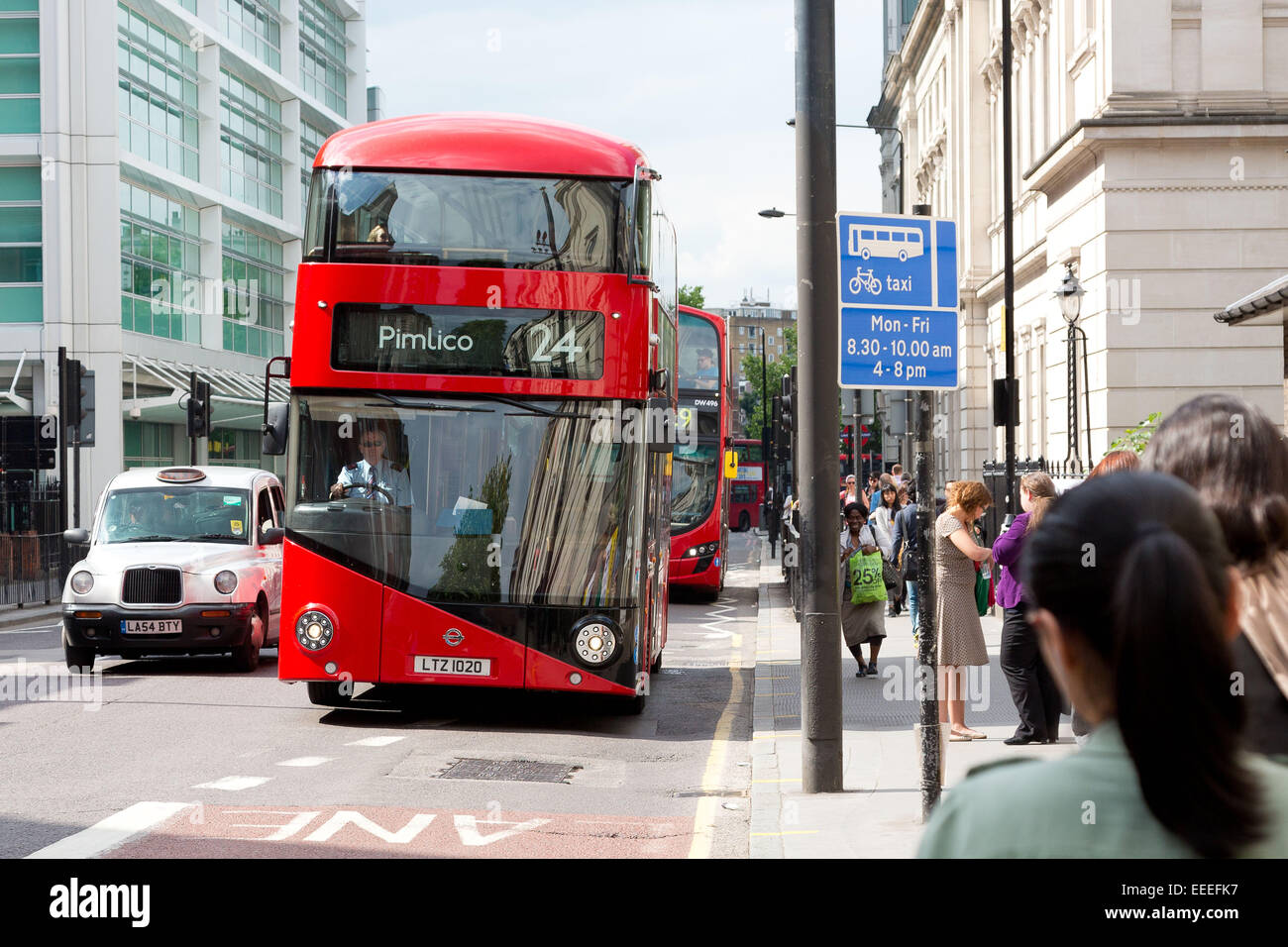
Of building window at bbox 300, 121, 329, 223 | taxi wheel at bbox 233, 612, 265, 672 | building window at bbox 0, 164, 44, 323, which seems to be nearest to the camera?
taxi wheel at bbox 233, 612, 265, 672

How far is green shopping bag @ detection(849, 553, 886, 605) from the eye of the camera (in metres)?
13.4

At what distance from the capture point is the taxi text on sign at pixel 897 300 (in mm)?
7422

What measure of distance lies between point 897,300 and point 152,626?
870 centimetres

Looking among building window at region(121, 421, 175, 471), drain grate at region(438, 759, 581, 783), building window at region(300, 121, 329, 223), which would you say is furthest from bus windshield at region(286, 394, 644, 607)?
building window at region(300, 121, 329, 223)

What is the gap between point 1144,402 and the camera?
22.9m

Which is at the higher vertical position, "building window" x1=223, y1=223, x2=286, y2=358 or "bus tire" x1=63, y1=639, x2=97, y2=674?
"building window" x1=223, y1=223, x2=286, y2=358

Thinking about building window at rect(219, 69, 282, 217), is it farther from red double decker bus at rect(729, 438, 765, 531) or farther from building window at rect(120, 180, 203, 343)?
red double decker bus at rect(729, 438, 765, 531)

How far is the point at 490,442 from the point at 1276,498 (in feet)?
25.7

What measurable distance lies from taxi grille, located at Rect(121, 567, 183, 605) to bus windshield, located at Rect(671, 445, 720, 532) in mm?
11744

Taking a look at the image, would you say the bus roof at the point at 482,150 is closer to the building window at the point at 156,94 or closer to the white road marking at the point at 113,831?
the white road marking at the point at 113,831
